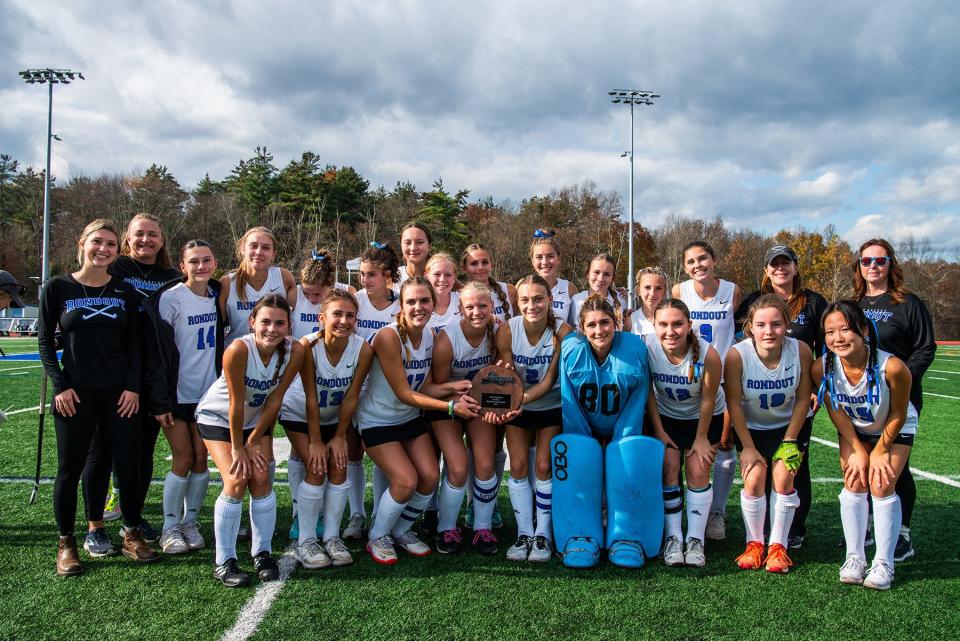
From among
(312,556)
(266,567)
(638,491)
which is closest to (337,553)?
(312,556)

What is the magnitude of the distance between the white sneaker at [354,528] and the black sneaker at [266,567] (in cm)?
62

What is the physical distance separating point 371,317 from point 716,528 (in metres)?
2.51

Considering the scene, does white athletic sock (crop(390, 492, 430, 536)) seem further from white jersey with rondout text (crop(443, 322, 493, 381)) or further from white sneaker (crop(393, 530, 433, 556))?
white jersey with rondout text (crop(443, 322, 493, 381))

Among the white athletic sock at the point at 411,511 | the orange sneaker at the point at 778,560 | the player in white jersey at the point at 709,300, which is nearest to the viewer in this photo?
the orange sneaker at the point at 778,560

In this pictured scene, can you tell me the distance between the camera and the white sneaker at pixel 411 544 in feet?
11.6

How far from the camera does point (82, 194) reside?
133 ft

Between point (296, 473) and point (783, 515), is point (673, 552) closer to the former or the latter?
point (783, 515)

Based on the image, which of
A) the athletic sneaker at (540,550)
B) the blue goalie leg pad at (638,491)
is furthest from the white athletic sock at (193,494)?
A: the blue goalie leg pad at (638,491)

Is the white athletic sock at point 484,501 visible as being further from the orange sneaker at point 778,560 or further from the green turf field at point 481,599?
Result: the orange sneaker at point 778,560

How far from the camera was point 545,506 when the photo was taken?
11.9 feet

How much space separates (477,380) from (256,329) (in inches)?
47.6

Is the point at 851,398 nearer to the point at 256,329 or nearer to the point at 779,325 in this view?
the point at 779,325

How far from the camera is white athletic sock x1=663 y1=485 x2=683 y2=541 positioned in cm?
352

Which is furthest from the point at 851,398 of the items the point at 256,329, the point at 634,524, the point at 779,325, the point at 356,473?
the point at 256,329
